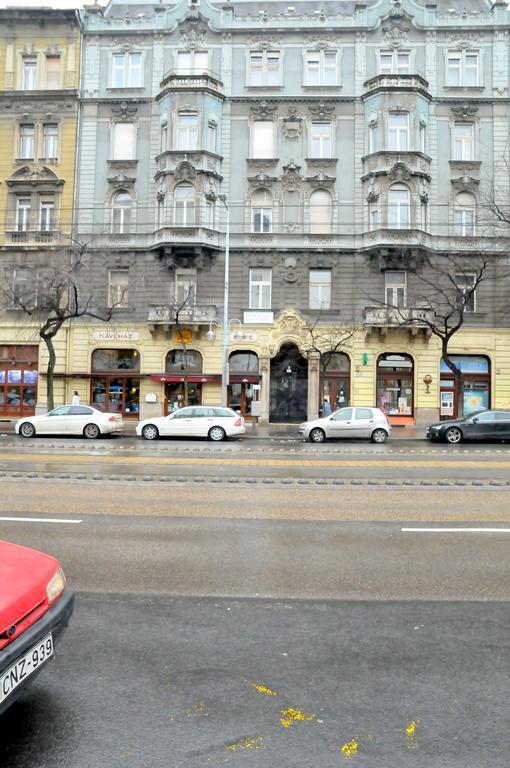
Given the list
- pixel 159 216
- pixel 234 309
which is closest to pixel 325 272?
pixel 234 309

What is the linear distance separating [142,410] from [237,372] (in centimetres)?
545

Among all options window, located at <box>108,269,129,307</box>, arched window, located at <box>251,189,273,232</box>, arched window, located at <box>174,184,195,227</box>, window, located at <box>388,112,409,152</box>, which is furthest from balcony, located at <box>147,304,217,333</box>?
window, located at <box>388,112,409,152</box>

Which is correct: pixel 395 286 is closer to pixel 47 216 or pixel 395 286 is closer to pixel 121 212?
pixel 121 212

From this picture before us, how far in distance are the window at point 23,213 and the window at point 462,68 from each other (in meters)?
24.1

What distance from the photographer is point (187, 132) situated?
31094mm

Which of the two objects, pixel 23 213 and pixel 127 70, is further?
pixel 127 70

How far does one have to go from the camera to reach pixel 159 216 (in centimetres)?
3083

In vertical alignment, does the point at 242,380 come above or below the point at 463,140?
below

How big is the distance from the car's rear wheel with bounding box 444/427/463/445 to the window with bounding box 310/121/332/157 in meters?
17.5

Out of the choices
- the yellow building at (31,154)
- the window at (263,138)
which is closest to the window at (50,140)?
the yellow building at (31,154)

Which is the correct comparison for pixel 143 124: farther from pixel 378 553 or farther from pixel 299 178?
pixel 378 553

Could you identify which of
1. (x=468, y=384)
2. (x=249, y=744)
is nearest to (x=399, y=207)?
(x=468, y=384)

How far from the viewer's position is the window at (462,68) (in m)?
31.4

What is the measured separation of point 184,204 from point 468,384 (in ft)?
58.9
